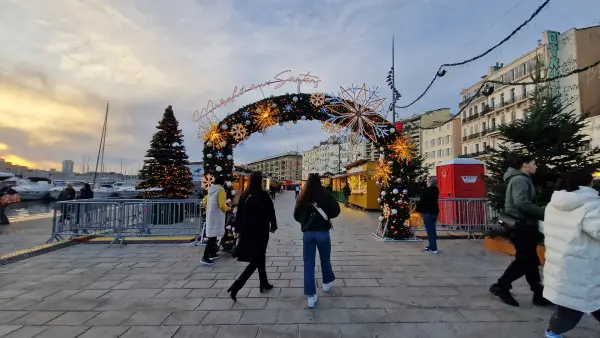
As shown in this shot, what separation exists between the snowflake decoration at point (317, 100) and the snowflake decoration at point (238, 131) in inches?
78.1

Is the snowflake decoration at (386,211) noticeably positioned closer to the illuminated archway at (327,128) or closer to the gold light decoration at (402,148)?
the illuminated archway at (327,128)

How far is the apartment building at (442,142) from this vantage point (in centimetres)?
5309

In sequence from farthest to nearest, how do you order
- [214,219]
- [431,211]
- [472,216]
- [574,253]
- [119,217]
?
[472,216], [119,217], [431,211], [214,219], [574,253]

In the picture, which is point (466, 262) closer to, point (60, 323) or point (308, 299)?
point (308, 299)

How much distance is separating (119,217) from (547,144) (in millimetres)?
10313

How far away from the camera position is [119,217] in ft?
26.2

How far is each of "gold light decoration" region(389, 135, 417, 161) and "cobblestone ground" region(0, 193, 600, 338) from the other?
111 inches

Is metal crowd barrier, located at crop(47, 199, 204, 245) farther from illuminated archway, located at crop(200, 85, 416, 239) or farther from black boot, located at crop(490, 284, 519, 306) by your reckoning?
black boot, located at crop(490, 284, 519, 306)

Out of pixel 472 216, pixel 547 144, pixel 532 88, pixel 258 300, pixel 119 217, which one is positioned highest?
pixel 532 88

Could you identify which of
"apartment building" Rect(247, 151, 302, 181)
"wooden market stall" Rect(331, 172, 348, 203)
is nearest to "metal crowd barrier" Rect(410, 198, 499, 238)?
"wooden market stall" Rect(331, 172, 348, 203)

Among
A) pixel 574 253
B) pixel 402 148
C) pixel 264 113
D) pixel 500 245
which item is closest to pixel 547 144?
pixel 500 245

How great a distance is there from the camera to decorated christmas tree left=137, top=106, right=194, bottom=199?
13406 mm

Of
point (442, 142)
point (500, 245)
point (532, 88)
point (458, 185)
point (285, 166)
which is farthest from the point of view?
point (285, 166)

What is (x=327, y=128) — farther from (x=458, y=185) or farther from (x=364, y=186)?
(x=364, y=186)
